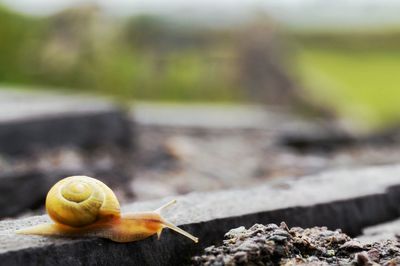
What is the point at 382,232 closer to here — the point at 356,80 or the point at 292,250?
the point at 292,250

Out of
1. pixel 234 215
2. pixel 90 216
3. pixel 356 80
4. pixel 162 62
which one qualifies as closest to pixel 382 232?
pixel 234 215

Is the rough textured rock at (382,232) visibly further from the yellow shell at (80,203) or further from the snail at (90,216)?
the yellow shell at (80,203)

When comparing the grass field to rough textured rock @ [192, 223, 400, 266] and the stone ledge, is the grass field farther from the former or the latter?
rough textured rock @ [192, 223, 400, 266]

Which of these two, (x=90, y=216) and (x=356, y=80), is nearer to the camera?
(x=90, y=216)

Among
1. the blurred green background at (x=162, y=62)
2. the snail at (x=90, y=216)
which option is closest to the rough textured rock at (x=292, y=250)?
the snail at (x=90, y=216)

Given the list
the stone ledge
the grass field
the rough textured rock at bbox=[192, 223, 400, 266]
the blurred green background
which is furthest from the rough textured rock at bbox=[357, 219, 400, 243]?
the blurred green background

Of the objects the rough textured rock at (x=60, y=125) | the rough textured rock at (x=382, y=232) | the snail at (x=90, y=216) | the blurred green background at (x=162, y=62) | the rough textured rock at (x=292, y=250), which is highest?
the blurred green background at (x=162, y=62)
